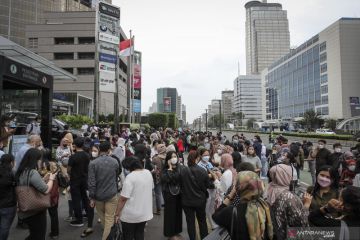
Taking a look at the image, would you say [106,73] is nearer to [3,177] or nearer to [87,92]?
[3,177]

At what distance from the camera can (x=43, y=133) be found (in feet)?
41.0

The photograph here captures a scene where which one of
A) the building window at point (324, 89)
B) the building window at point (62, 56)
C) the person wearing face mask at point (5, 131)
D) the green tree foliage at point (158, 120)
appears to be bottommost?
the person wearing face mask at point (5, 131)

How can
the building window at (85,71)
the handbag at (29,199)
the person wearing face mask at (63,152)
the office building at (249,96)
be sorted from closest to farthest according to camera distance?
the handbag at (29,199) < the person wearing face mask at (63,152) < the building window at (85,71) < the office building at (249,96)

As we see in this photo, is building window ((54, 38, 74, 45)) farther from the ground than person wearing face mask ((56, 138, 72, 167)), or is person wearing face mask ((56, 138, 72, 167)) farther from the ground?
building window ((54, 38, 74, 45))

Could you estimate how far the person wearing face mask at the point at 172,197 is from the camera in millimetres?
5172

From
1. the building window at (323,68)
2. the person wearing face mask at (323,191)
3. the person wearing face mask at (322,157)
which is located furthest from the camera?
the building window at (323,68)

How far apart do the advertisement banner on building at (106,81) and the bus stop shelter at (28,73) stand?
376 cm

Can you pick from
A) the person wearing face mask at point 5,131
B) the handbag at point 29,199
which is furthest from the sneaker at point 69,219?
the handbag at point 29,199

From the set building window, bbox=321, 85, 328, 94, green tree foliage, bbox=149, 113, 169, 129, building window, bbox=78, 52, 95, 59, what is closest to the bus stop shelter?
green tree foliage, bbox=149, 113, 169, 129

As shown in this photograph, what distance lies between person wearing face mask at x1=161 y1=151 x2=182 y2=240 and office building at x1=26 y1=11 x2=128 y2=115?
57961 millimetres

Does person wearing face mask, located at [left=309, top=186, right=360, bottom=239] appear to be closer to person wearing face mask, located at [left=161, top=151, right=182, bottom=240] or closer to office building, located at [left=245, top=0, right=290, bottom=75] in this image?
person wearing face mask, located at [left=161, top=151, right=182, bottom=240]

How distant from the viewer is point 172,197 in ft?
17.1

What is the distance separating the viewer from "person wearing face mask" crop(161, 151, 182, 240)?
204 inches

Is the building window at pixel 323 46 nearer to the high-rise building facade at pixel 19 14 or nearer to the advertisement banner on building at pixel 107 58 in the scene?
the high-rise building facade at pixel 19 14
